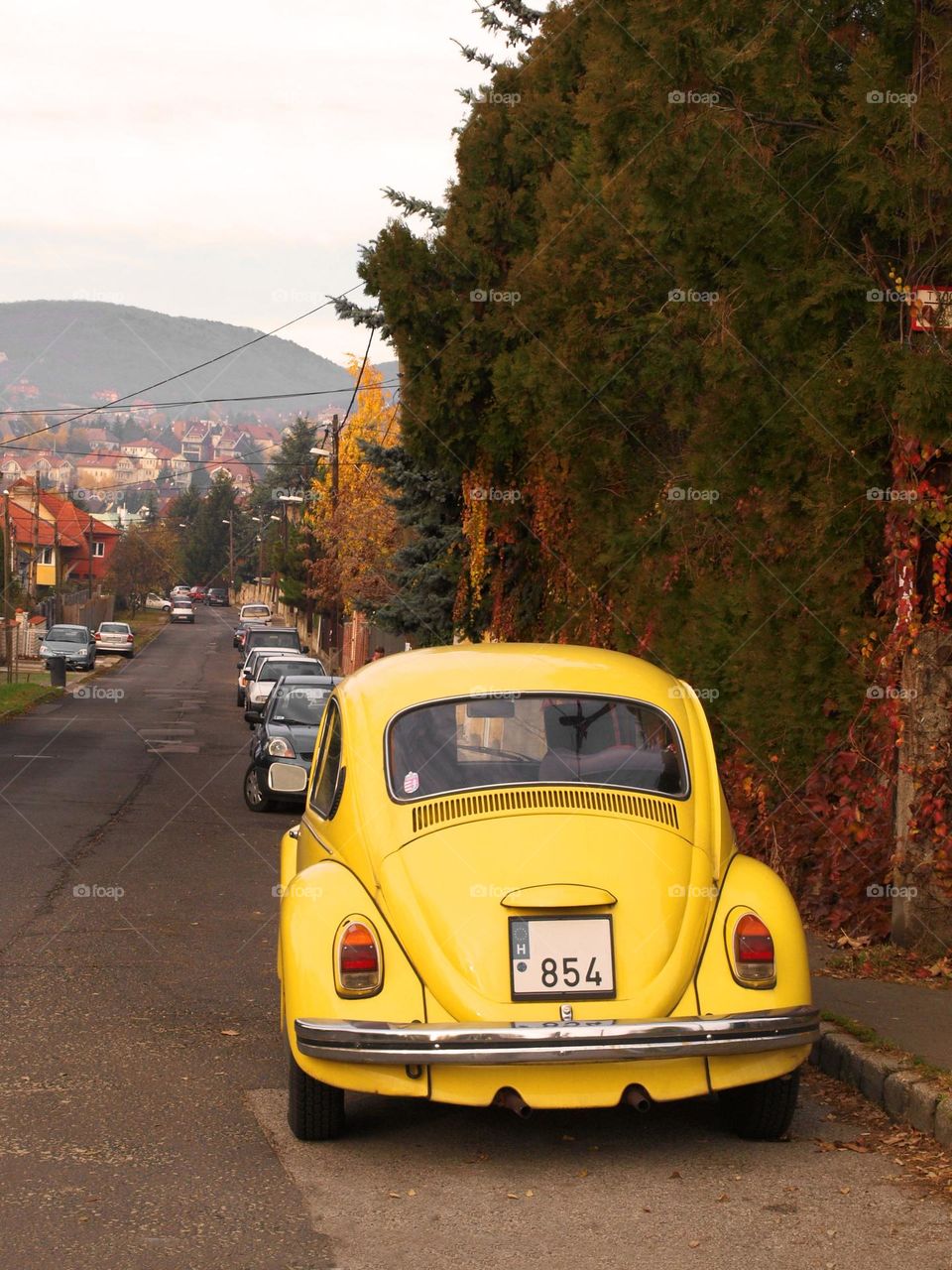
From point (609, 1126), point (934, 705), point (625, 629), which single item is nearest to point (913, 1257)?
point (609, 1126)

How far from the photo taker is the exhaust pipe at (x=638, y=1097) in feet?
17.8

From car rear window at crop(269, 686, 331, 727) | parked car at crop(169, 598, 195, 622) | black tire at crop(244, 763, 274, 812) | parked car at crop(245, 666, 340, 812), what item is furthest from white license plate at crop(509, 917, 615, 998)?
parked car at crop(169, 598, 195, 622)

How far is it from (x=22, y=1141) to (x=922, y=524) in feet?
18.5

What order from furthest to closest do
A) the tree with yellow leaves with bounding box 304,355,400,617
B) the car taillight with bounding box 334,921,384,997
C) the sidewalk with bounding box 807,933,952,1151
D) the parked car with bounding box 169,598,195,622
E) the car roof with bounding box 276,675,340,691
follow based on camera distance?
the parked car with bounding box 169,598,195,622, the tree with yellow leaves with bounding box 304,355,400,617, the car roof with bounding box 276,675,340,691, the sidewalk with bounding box 807,933,952,1151, the car taillight with bounding box 334,921,384,997

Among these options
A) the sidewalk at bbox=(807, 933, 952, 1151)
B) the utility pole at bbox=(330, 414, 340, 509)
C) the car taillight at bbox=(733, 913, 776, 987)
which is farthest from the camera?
the utility pole at bbox=(330, 414, 340, 509)

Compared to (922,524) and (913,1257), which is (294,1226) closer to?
(913,1257)

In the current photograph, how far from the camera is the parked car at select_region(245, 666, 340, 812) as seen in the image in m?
17.9

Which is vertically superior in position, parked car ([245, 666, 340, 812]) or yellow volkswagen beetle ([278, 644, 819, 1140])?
yellow volkswagen beetle ([278, 644, 819, 1140])

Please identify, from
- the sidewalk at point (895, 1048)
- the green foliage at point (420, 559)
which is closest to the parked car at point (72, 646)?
the green foliage at point (420, 559)

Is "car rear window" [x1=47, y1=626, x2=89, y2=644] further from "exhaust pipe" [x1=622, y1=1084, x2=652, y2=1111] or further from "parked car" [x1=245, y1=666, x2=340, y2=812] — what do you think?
"exhaust pipe" [x1=622, y1=1084, x2=652, y2=1111]

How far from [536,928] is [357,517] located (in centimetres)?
4376

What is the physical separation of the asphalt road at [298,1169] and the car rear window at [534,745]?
1.31 meters

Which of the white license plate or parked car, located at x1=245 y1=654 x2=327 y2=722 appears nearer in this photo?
the white license plate

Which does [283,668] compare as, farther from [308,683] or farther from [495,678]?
[495,678]
